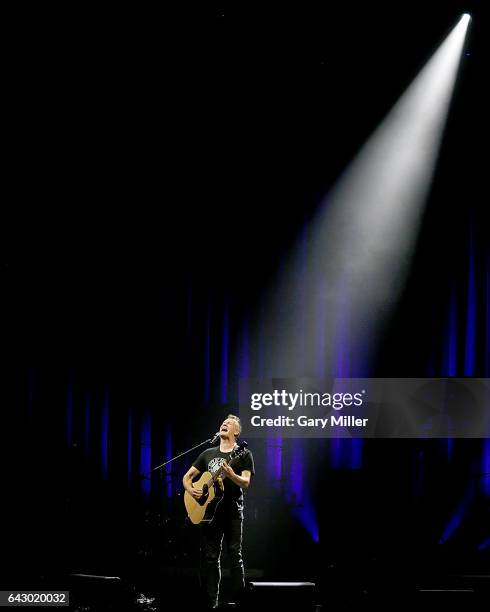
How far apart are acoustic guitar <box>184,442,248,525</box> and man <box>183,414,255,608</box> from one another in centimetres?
3

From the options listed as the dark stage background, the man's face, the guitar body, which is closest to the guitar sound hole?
the guitar body

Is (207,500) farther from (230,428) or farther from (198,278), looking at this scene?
(198,278)

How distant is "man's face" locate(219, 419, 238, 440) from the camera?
590 centimetres

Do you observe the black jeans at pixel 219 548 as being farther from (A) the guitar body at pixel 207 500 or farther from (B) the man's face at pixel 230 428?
(B) the man's face at pixel 230 428

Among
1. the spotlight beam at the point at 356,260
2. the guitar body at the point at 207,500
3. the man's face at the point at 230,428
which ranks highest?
the spotlight beam at the point at 356,260

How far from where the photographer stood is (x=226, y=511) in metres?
5.70

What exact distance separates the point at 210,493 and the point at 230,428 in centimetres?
49

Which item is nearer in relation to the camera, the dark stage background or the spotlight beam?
the dark stage background

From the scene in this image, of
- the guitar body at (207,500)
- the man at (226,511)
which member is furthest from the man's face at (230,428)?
the guitar body at (207,500)

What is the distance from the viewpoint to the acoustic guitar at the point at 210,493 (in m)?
5.66

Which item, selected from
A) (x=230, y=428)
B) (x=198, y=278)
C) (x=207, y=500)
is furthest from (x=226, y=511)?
(x=198, y=278)

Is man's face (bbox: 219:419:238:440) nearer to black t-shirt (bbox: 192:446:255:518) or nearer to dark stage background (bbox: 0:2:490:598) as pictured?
black t-shirt (bbox: 192:446:255:518)

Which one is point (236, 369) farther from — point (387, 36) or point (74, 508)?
point (387, 36)

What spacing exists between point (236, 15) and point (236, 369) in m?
3.23
